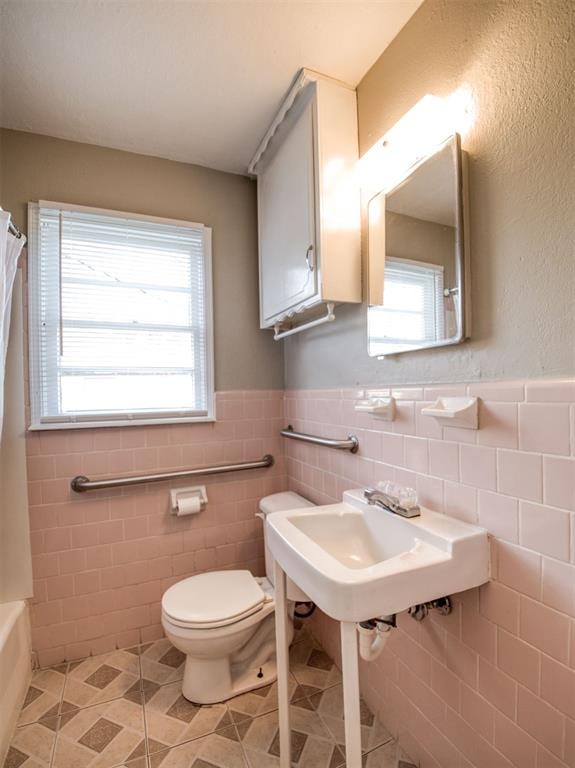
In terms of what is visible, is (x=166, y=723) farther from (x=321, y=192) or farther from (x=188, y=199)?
(x=188, y=199)

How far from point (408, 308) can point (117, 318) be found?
1445 mm

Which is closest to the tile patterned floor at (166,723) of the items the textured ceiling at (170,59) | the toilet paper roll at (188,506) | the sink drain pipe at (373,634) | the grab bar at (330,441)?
the sink drain pipe at (373,634)

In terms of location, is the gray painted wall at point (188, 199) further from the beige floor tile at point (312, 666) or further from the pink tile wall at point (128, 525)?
the beige floor tile at point (312, 666)

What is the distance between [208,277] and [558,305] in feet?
5.52

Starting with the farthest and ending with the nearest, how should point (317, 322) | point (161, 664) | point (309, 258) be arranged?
point (161, 664) → point (317, 322) → point (309, 258)

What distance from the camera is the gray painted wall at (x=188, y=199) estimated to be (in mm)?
1722

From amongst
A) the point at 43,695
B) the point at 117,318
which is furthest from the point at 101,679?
the point at 117,318

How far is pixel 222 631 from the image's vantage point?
1427 millimetres

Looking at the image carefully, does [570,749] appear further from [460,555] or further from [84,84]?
[84,84]

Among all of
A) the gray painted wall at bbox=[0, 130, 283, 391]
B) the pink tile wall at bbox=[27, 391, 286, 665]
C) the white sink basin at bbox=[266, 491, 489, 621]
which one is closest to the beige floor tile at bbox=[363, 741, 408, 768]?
the white sink basin at bbox=[266, 491, 489, 621]

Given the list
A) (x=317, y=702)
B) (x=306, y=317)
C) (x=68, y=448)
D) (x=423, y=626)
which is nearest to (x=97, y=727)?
(x=317, y=702)

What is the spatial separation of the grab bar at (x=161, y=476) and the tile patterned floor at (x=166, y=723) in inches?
33.8

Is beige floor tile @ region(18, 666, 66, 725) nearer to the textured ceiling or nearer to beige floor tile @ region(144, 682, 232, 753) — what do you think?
beige floor tile @ region(144, 682, 232, 753)

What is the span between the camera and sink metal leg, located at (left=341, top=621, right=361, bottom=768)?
829 millimetres
